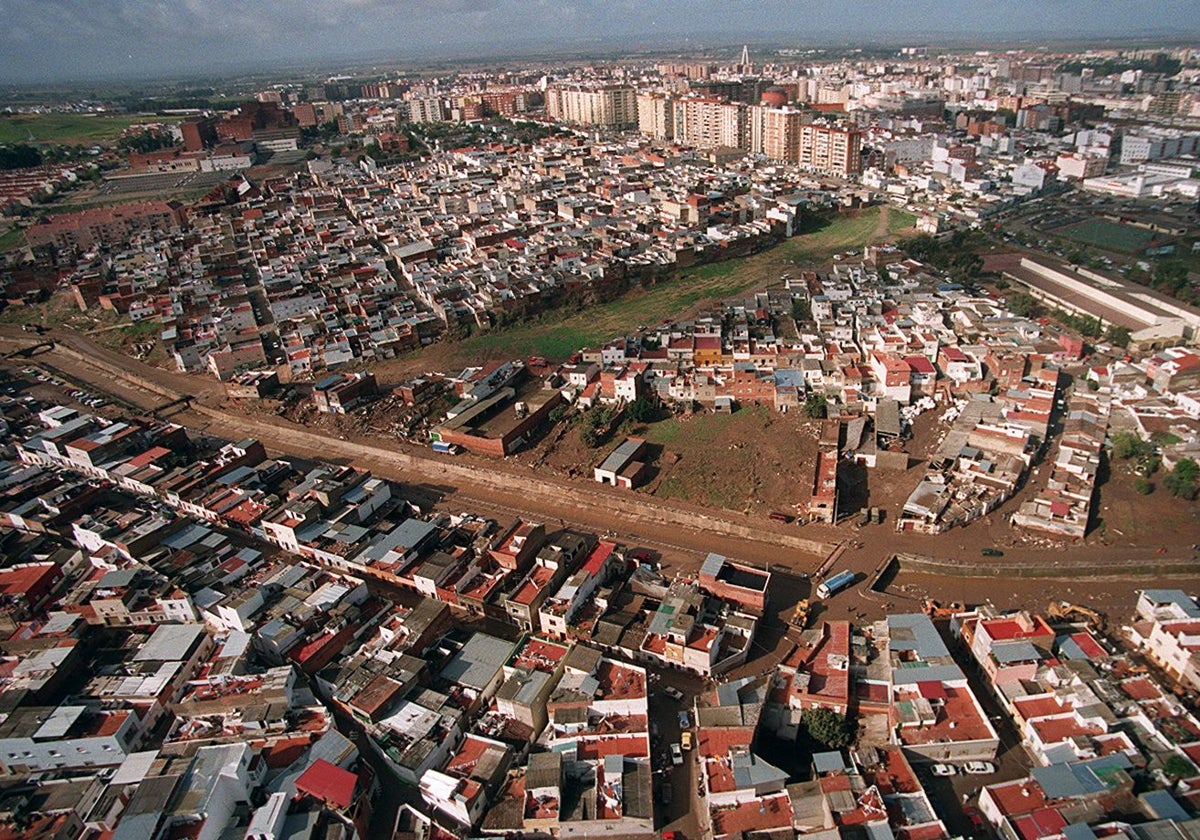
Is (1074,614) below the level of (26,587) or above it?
below

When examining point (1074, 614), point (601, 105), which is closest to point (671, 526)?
point (1074, 614)

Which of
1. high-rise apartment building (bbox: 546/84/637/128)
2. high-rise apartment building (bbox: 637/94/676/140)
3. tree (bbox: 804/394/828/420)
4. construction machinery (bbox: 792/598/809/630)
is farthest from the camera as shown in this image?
high-rise apartment building (bbox: 546/84/637/128)

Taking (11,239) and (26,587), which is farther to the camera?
(11,239)

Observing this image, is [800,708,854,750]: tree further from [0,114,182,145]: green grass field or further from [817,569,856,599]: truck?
[0,114,182,145]: green grass field

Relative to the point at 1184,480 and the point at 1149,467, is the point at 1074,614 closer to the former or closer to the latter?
the point at 1184,480

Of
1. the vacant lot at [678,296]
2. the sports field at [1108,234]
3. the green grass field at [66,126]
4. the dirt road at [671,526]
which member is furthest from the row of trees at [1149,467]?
the green grass field at [66,126]

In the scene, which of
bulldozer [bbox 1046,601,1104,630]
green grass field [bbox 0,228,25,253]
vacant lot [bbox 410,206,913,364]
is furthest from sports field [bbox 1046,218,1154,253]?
green grass field [bbox 0,228,25,253]
